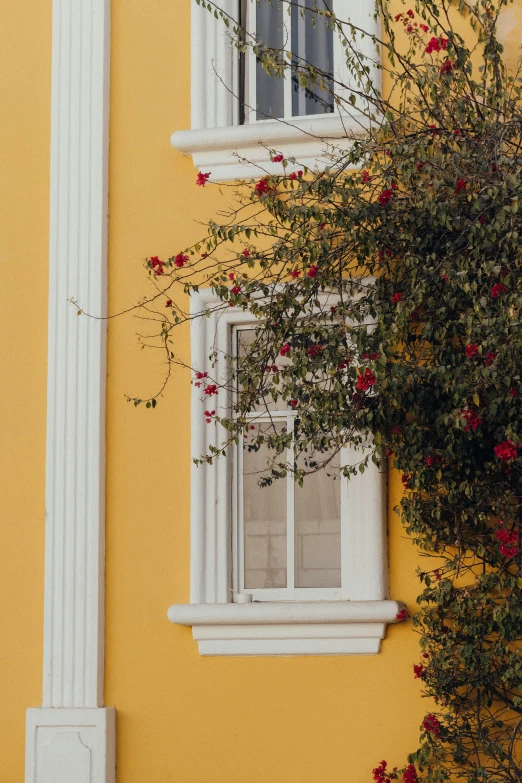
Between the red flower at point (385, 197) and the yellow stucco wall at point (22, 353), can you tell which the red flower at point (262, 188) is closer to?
the red flower at point (385, 197)

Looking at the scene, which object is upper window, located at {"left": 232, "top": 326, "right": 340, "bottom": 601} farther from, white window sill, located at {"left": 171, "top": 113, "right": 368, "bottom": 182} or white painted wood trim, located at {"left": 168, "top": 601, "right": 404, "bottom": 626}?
white window sill, located at {"left": 171, "top": 113, "right": 368, "bottom": 182}

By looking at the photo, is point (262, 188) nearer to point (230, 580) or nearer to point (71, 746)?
point (230, 580)

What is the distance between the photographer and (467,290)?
5.43 m

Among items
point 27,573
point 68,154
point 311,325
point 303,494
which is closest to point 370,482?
point 303,494

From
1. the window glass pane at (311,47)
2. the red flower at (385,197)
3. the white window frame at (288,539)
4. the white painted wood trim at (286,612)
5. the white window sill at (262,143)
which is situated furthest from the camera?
the window glass pane at (311,47)

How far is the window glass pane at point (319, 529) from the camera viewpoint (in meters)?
6.46

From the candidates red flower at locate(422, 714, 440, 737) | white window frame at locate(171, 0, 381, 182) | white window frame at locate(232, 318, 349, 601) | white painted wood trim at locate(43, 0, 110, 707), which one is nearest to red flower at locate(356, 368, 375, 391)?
white window frame at locate(232, 318, 349, 601)

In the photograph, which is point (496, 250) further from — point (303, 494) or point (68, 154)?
point (68, 154)

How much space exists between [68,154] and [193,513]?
2.13m


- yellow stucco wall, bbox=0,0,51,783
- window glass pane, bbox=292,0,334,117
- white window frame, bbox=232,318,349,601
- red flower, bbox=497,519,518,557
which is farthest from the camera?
window glass pane, bbox=292,0,334,117

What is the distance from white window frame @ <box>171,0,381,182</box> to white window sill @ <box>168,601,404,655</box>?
2239 mm

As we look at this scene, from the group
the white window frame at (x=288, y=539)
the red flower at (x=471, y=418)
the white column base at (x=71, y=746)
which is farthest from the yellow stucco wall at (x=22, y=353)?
the red flower at (x=471, y=418)

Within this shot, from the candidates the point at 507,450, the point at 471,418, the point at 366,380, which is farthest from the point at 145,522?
the point at 507,450

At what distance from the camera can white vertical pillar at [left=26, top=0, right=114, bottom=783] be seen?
21.3 feet
